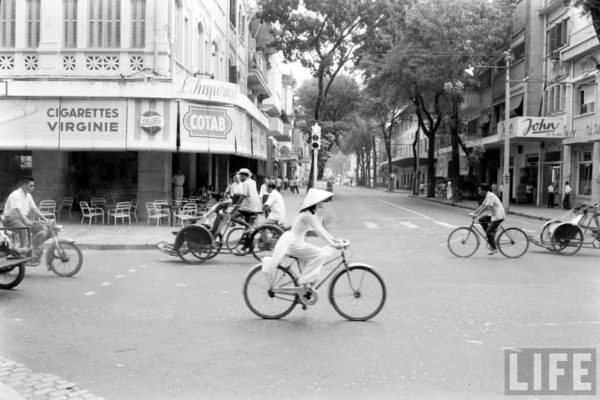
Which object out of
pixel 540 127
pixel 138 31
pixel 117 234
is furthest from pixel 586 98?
pixel 117 234

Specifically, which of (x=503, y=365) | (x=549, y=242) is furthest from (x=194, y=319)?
(x=549, y=242)

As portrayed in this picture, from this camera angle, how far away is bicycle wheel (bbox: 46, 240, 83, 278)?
10117mm

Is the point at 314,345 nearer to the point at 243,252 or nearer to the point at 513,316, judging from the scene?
the point at 513,316

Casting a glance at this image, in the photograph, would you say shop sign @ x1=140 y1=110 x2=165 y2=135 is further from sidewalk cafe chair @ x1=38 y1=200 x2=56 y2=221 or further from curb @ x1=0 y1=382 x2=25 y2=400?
curb @ x1=0 y1=382 x2=25 y2=400

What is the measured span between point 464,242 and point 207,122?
9610 millimetres

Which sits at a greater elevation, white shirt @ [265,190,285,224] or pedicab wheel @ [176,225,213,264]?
white shirt @ [265,190,285,224]

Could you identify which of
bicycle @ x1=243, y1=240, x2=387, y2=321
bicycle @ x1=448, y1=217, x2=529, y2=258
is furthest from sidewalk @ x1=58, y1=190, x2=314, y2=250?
bicycle @ x1=243, y1=240, x2=387, y2=321

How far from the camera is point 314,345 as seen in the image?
6078 mm

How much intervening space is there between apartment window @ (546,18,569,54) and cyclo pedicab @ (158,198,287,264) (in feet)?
89.9

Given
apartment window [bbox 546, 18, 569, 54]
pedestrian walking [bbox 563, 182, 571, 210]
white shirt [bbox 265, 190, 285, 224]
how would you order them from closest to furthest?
white shirt [bbox 265, 190, 285, 224] < pedestrian walking [bbox 563, 182, 571, 210] < apartment window [bbox 546, 18, 569, 54]

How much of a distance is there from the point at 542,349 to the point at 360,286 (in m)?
2.14

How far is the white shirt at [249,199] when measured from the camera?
12906mm

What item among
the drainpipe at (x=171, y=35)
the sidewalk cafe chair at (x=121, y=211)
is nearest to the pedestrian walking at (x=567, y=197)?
the drainpipe at (x=171, y=35)

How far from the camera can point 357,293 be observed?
723cm
